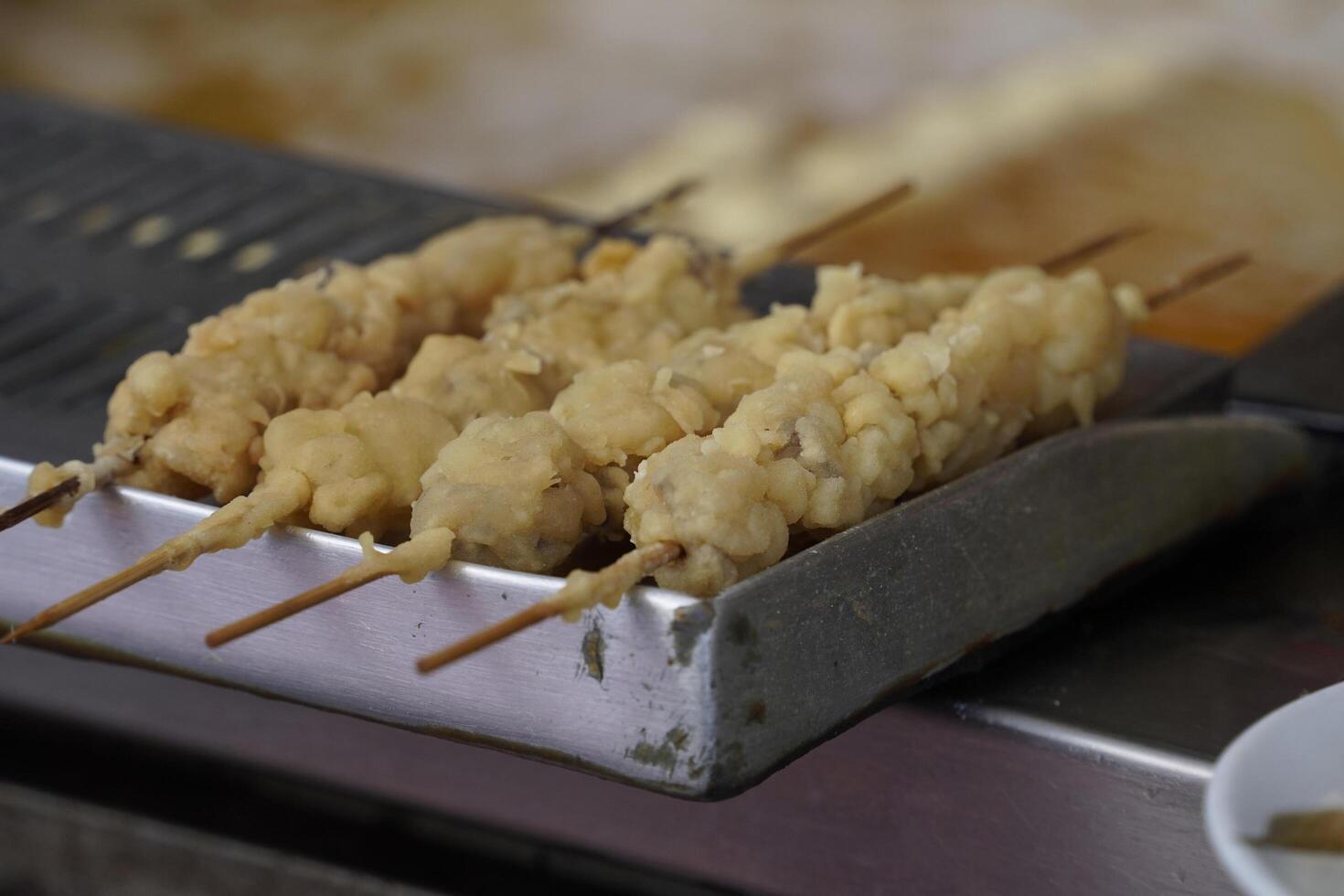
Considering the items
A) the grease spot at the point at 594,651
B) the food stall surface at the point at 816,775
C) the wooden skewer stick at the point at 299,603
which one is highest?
the wooden skewer stick at the point at 299,603

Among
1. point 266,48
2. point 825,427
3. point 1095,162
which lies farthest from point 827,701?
point 266,48

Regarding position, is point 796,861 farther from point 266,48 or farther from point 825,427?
point 266,48

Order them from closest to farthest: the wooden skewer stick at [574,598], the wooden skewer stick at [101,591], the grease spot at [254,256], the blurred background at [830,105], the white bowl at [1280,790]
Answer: the white bowl at [1280,790]
the wooden skewer stick at [574,598]
the wooden skewer stick at [101,591]
the grease spot at [254,256]
the blurred background at [830,105]

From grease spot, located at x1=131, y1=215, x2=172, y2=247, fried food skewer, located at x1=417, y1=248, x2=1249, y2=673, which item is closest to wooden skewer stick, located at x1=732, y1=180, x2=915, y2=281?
fried food skewer, located at x1=417, y1=248, x2=1249, y2=673

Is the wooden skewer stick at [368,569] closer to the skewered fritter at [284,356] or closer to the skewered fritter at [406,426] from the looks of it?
the skewered fritter at [406,426]

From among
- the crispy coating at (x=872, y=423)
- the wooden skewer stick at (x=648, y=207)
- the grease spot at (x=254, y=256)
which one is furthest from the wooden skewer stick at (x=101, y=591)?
the grease spot at (x=254, y=256)

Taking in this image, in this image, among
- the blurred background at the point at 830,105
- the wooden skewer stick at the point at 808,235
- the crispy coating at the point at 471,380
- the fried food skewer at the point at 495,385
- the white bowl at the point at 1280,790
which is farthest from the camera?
the blurred background at the point at 830,105
